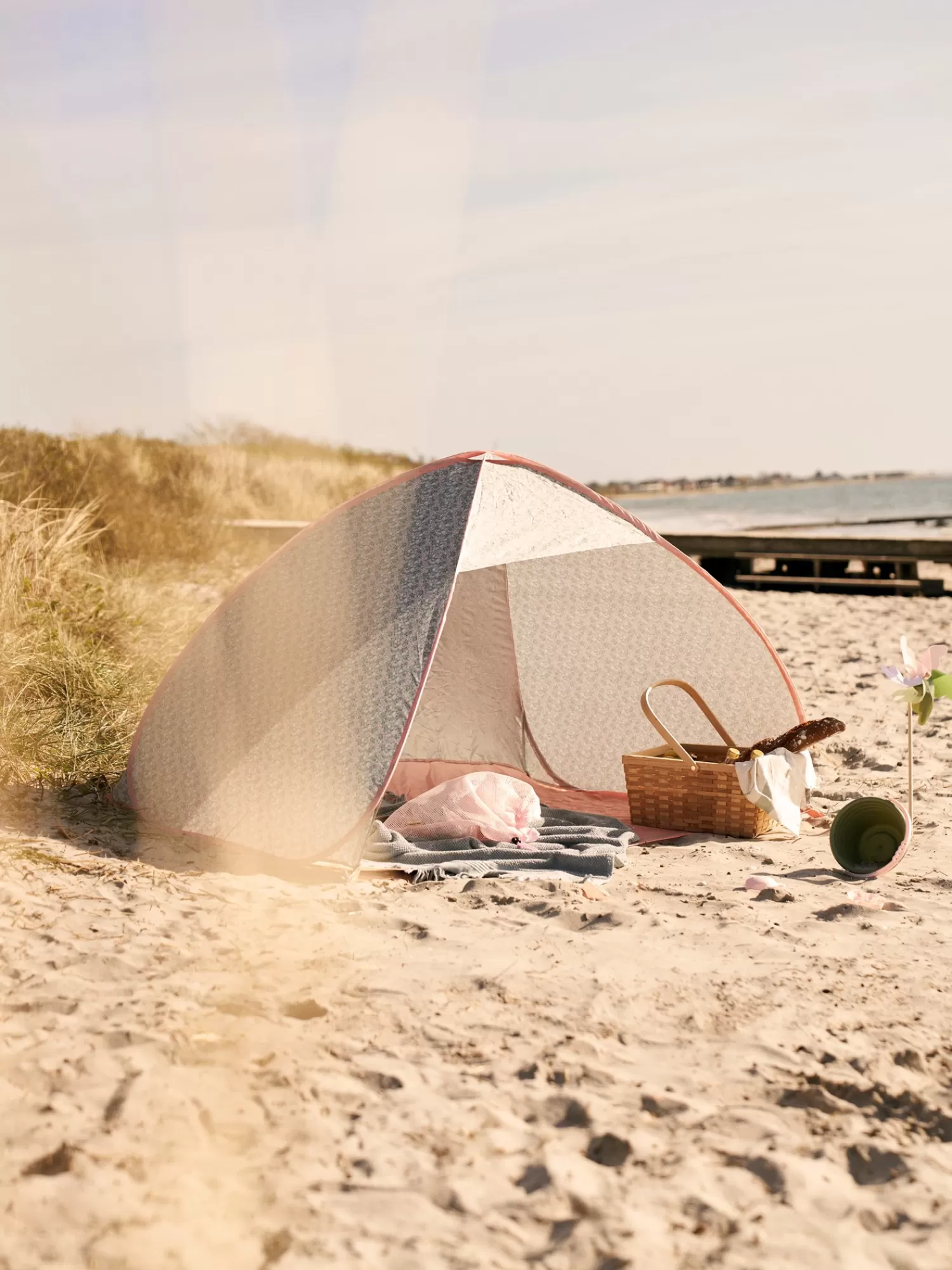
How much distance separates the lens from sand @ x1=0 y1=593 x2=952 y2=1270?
1657 mm

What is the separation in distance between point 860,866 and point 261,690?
6.34 ft

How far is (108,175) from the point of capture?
124 inches

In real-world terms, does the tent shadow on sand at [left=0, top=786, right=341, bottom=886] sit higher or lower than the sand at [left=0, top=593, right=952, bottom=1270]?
higher

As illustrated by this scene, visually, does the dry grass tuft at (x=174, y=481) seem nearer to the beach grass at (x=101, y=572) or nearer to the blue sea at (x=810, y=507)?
the beach grass at (x=101, y=572)

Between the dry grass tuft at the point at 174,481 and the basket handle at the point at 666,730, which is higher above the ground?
the dry grass tuft at the point at 174,481

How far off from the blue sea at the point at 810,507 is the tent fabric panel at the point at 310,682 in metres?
16.9

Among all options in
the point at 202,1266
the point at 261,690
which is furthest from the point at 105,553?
the point at 202,1266

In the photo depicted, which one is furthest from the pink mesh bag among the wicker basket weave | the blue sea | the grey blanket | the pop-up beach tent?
the blue sea

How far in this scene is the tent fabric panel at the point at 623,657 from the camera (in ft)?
14.3

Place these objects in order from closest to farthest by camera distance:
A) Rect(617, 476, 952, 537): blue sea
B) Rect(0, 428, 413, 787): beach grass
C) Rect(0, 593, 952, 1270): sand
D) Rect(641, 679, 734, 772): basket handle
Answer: Rect(0, 593, 952, 1270): sand, Rect(641, 679, 734, 772): basket handle, Rect(0, 428, 413, 787): beach grass, Rect(617, 476, 952, 537): blue sea

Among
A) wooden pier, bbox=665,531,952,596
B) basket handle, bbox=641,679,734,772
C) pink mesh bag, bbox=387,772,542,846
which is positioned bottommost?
pink mesh bag, bbox=387,772,542,846

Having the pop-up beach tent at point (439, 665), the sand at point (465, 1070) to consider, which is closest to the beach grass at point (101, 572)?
the pop-up beach tent at point (439, 665)

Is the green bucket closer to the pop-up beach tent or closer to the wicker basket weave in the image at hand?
the wicker basket weave

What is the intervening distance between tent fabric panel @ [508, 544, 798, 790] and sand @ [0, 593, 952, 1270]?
3.82ft
